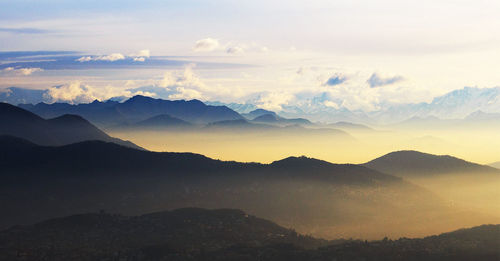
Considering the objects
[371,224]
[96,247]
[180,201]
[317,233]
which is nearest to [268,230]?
[317,233]

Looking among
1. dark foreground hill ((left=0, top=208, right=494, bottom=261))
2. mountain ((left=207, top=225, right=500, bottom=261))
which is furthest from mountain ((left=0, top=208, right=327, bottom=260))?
mountain ((left=207, top=225, right=500, bottom=261))

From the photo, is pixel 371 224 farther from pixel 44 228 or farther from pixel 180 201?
pixel 44 228

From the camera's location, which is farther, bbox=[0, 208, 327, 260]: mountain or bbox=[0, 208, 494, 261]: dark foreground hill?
bbox=[0, 208, 327, 260]: mountain

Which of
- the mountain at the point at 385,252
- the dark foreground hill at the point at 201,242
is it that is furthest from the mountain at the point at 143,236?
the mountain at the point at 385,252

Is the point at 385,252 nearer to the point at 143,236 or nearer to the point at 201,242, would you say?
the point at 201,242

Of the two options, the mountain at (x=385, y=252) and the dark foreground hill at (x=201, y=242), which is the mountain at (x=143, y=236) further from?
the mountain at (x=385, y=252)

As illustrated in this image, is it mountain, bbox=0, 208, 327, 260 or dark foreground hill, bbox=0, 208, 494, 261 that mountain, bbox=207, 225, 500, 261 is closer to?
dark foreground hill, bbox=0, 208, 494, 261

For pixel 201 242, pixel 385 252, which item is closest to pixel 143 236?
pixel 201 242
